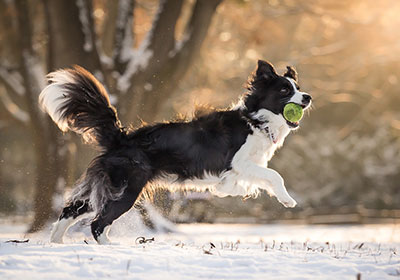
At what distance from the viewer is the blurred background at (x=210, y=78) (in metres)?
10.3

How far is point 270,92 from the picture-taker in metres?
6.43

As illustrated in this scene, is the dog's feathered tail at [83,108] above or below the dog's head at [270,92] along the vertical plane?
below

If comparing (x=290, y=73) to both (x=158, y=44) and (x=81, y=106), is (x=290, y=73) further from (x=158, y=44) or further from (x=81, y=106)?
(x=158, y=44)

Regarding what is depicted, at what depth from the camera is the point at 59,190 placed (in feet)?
34.1

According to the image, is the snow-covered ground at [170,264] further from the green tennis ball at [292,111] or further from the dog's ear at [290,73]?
the dog's ear at [290,73]

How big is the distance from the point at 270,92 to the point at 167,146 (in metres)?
1.45

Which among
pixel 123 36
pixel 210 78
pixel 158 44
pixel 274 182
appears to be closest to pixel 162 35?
pixel 158 44

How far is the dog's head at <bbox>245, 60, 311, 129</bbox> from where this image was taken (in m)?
6.37

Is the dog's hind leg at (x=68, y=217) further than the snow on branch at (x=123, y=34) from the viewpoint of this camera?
No

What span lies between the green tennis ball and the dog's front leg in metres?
0.72

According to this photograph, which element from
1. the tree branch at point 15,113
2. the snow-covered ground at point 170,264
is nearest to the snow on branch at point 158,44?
the tree branch at point 15,113

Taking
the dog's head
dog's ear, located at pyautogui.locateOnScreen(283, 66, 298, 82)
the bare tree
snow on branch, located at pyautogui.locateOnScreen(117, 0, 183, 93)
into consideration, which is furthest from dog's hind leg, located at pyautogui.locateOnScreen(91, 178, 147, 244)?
snow on branch, located at pyautogui.locateOnScreen(117, 0, 183, 93)

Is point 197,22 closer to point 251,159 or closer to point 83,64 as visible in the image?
point 83,64

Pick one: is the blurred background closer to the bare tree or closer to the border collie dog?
the bare tree
